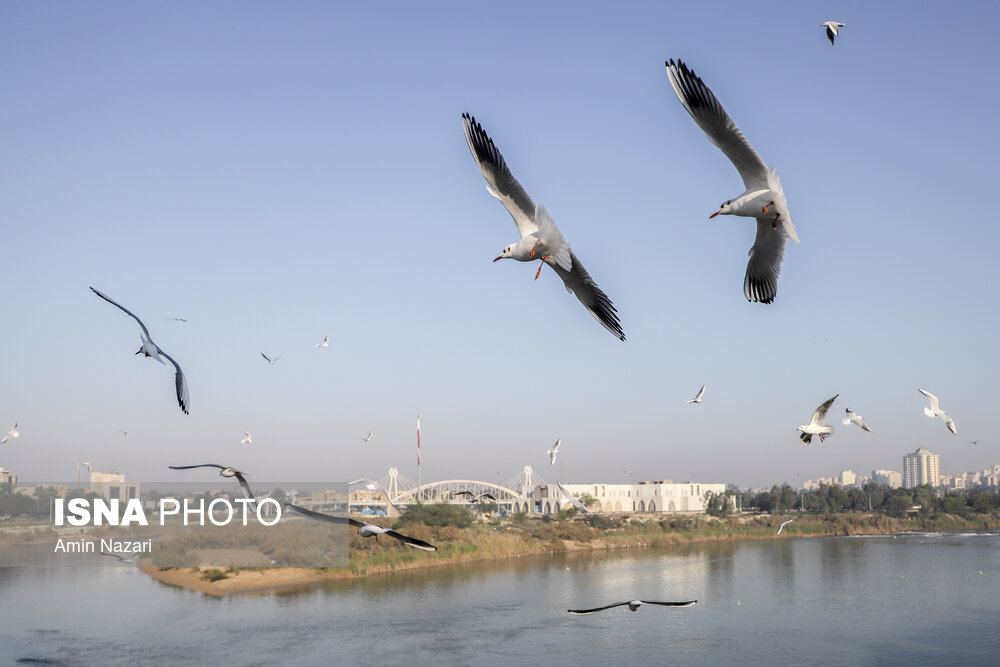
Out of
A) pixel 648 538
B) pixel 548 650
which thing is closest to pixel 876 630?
pixel 548 650

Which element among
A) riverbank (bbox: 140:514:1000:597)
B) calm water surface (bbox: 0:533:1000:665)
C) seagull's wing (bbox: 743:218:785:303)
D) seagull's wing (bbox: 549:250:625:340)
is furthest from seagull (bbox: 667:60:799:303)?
riverbank (bbox: 140:514:1000:597)

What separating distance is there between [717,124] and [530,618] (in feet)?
70.0

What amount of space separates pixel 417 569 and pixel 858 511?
1955 inches

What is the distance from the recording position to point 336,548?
37.2 meters

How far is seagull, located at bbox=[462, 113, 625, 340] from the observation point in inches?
235

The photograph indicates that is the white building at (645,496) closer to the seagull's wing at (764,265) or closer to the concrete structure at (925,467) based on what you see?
the seagull's wing at (764,265)

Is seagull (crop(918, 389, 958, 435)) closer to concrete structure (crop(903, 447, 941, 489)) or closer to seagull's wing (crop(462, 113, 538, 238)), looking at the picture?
seagull's wing (crop(462, 113, 538, 238))

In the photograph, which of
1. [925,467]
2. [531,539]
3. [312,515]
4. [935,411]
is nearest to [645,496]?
[531,539]

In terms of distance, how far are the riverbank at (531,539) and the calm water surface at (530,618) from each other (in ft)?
4.79

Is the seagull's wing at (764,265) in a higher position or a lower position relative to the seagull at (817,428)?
higher

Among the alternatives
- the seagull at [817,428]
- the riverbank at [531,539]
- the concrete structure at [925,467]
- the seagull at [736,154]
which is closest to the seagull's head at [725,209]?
the seagull at [736,154]

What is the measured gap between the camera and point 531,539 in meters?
47.3

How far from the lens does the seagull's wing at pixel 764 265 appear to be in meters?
6.18

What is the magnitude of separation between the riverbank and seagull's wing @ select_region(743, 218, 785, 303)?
20.7 m
